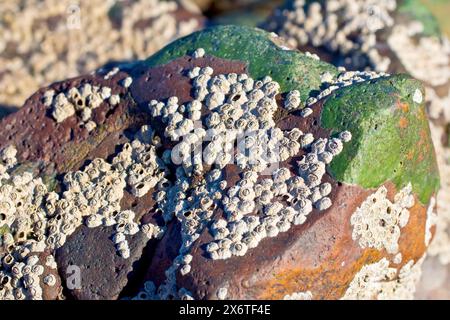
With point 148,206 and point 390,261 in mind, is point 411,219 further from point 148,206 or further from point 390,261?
point 148,206

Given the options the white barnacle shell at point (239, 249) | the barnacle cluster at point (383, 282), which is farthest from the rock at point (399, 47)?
the white barnacle shell at point (239, 249)

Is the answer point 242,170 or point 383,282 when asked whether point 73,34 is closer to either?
point 242,170

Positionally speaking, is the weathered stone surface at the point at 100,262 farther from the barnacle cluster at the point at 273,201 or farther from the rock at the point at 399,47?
the rock at the point at 399,47

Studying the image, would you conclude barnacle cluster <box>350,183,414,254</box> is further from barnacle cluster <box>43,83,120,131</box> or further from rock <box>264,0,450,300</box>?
rock <box>264,0,450,300</box>

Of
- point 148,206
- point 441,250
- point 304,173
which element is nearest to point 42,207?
point 148,206

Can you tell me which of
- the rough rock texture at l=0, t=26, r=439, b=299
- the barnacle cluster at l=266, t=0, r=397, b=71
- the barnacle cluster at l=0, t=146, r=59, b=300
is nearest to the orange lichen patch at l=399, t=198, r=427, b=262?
the rough rock texture at l=0, t=26, r=439, b=299
